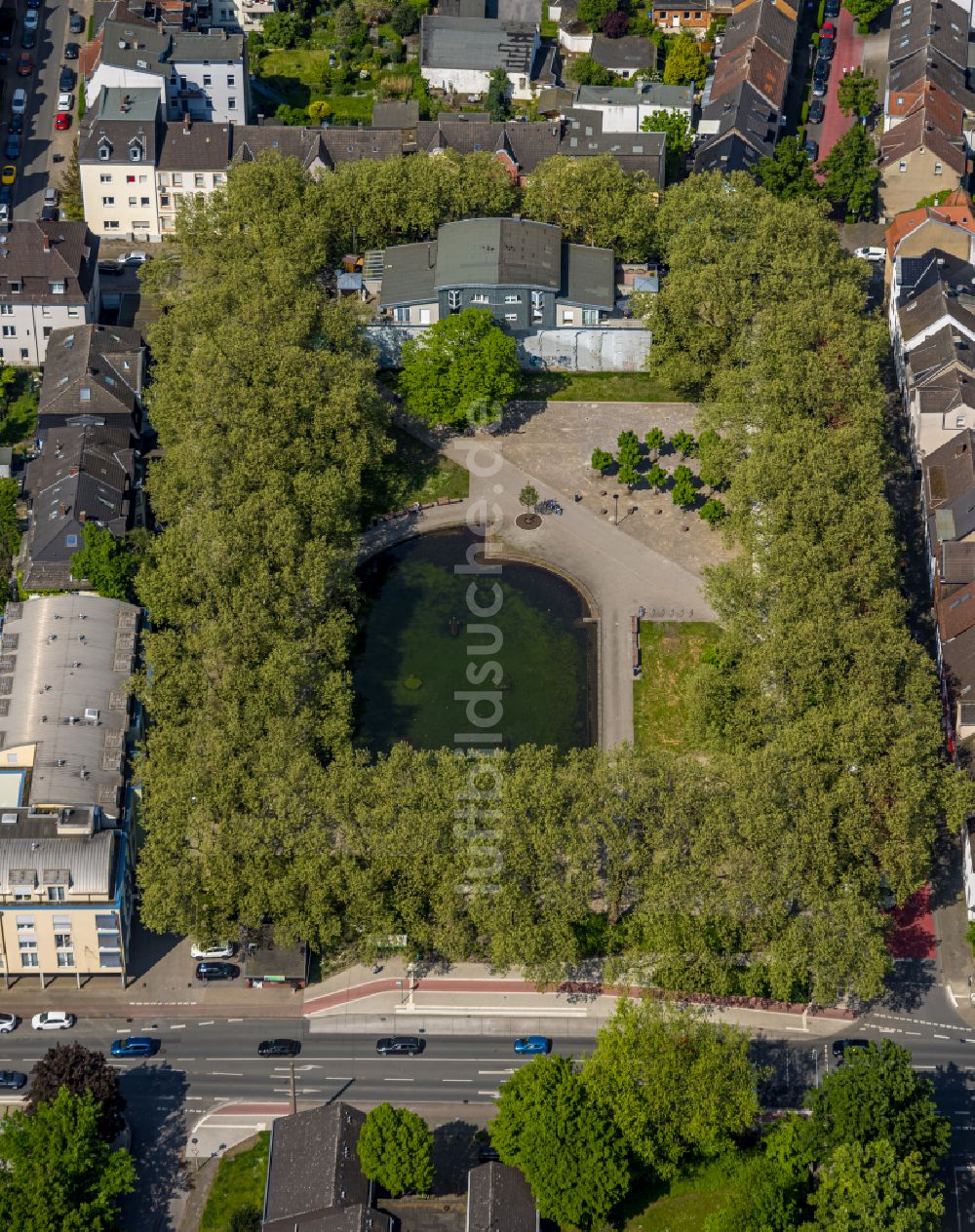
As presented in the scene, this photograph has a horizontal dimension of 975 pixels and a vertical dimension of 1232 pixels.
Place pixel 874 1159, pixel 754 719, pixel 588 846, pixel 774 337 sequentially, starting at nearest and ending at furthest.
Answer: pixel 874 1159
pixel 588 846
pixel 754 719
pixel 774 337

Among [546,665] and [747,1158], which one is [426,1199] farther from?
[546,665]

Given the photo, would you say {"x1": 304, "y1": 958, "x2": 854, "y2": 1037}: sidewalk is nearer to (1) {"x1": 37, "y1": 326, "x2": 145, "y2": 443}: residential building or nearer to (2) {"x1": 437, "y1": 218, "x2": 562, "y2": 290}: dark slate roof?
(1) {"x1": 37, "y1": 326, "x2": 145, "y2": 443}: residential building

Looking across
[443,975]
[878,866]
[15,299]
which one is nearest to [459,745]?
[443,975]

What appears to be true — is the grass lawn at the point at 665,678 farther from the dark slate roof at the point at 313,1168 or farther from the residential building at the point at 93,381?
the residential building at the point at 93,381

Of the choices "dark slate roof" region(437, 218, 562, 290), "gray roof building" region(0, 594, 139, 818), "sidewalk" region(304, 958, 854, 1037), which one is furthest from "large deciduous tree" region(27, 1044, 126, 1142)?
"dark slate roof" region(437, 218, 562, 290)

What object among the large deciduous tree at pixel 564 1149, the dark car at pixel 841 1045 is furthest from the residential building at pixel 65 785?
the dark car at pixel 841 1045

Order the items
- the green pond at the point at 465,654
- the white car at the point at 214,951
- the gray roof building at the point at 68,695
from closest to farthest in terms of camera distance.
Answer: the white car at the point at 214,951
the gray roof building at the point at 68,695
the green pond at the point at 465,654
